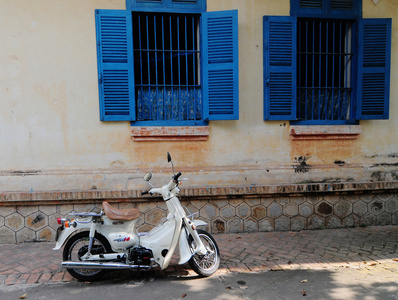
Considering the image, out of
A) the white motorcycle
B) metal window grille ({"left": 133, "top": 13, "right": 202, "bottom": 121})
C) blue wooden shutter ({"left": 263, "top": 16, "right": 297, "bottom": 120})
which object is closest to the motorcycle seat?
the white motorcycle

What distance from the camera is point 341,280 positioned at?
3.53 metres

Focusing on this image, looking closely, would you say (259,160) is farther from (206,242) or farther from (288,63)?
(206,242)

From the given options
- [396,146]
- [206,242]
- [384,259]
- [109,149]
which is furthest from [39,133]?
[396,146]

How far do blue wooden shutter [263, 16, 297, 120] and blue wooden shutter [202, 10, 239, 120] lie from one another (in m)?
0.60

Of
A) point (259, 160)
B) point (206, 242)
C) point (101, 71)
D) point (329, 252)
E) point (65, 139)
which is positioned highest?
point (101, 71)

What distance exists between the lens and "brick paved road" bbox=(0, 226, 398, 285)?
384 centimetres

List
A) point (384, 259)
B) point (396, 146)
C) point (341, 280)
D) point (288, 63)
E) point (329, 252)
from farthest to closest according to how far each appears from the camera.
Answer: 1. point (396, 146)
2. point (288, 63)
3. point (329, 252)
4. point (384, 259)
5. point (341, 280)

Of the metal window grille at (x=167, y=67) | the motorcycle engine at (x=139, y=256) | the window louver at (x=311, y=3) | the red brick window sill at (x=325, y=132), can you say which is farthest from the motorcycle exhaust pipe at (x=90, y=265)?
the window louver at (x=311, y=3)

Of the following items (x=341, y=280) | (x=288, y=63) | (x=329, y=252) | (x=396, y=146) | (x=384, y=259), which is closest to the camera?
(x=341, y=280)

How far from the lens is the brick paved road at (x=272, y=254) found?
3838mm

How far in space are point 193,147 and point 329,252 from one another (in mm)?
2726

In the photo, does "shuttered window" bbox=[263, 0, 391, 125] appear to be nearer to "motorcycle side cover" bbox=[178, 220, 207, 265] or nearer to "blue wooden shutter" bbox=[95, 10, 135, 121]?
"blue wooden shutter" bbox=[95, 10, 135, 121]

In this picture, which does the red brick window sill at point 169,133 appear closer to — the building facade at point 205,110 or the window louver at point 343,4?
the building facade at point 205,110

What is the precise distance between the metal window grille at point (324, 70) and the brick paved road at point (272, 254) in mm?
2197
